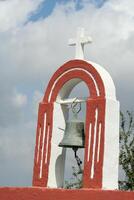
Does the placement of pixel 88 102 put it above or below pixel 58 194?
above

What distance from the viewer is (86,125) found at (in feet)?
23.9

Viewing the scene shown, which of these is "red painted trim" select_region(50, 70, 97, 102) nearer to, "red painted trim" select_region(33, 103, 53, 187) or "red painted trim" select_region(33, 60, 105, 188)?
"red painted trim" select_region(33, 60, 105, 188)

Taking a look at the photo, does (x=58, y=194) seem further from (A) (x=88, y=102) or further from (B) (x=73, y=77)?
(B) (x=73, y=77)

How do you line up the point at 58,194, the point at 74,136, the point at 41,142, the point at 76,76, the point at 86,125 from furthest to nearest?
the point at 41,142
the point at 76,76
the point at 74,136
the point at 86,125
the point at 58,194

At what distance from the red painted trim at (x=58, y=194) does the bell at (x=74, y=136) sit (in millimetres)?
785

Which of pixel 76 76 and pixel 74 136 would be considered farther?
pixel 76 76

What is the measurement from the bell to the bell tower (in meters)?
0.22

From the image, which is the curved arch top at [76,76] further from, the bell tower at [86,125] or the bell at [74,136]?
the bell at [74,136]

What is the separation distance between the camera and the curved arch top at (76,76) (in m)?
7.28

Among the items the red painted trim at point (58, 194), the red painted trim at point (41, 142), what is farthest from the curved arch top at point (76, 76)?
the red painted trim at point (58, 194)

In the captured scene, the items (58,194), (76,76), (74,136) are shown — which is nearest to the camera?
(58,194)

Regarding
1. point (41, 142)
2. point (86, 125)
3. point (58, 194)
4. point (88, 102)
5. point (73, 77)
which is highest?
point (73, 77)

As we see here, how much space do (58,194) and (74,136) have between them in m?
0.98

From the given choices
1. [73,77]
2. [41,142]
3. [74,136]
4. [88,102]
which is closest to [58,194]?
[74,136]
